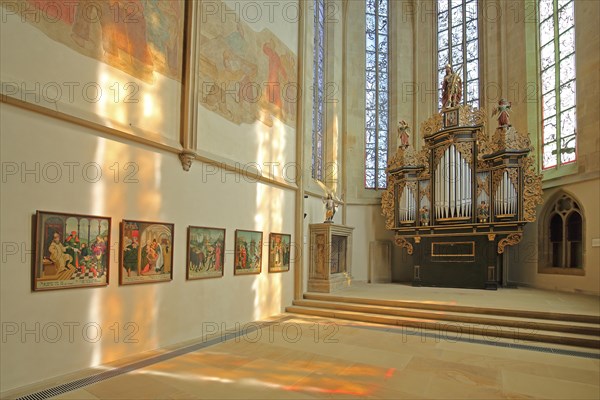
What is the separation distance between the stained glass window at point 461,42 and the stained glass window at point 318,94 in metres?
4.47

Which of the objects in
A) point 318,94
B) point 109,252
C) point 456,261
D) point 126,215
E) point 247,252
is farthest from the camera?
point 318,94

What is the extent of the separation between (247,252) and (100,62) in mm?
4236

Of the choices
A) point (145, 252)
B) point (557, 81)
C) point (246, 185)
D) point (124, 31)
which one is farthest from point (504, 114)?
point (145, 252)

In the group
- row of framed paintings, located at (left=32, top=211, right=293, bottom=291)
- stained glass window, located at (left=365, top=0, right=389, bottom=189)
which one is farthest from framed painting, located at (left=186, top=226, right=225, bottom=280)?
stained glass window, located at (left=365, top=0, right=389, bottom=189)

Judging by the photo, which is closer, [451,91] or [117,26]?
[117,26]

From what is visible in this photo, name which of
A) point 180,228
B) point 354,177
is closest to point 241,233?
point 180,228

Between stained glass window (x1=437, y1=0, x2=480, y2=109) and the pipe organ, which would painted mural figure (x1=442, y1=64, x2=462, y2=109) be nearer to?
the pipe organ

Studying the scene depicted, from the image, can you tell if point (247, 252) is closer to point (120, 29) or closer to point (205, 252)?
point (205, 252)

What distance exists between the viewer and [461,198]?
37.6 ft

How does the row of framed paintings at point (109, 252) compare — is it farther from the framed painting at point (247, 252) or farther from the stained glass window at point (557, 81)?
the stained glass window at point (557, 81)

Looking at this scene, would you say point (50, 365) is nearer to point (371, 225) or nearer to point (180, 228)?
Result: point (180, 228)

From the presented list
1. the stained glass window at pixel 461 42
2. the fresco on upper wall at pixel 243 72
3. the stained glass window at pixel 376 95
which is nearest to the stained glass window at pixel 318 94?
the stained glass window at pixel 376 95

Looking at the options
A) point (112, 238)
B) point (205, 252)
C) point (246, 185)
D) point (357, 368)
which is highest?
point (246, 185)

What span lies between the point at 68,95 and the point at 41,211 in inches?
55.9
